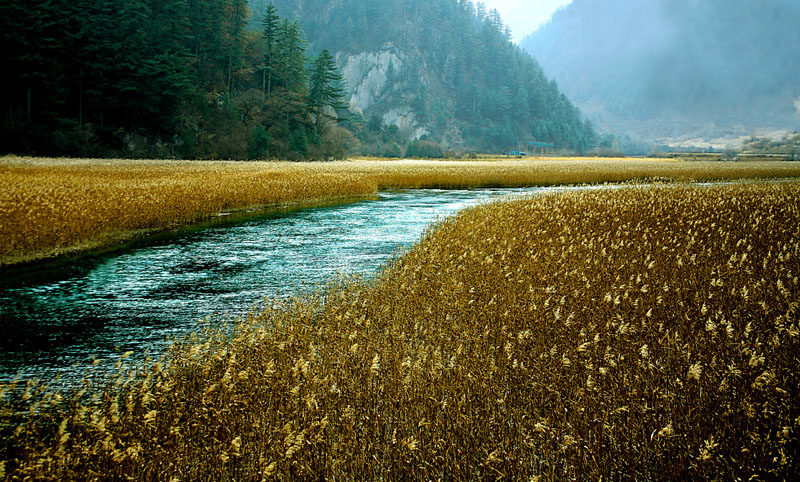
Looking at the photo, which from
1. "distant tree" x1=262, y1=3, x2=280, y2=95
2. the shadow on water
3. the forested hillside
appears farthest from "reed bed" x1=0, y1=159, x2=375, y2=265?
"distant tree" x1=262, y1=3, x2=280, y2=95

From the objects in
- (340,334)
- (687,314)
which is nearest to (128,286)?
(340,334)

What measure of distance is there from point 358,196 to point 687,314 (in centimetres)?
2794

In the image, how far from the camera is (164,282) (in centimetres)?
1262

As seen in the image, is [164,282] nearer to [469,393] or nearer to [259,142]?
[469,393]

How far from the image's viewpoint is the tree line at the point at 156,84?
191 feet

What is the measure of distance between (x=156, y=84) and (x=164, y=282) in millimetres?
61109

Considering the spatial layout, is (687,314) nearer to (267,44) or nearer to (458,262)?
(458,262)

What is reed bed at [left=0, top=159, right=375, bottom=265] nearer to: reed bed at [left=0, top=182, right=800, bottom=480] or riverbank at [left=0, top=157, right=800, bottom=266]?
riverbank at [left=0, top=157, right=800, bottom=266]

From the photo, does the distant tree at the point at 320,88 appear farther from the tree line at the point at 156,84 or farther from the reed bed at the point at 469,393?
the reed bed at the point at 469,393

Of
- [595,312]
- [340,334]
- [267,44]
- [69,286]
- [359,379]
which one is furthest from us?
[267,44]

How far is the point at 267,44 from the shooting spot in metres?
88.1

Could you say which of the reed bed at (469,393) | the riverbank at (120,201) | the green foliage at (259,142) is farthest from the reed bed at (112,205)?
the green foliage at (259,142)

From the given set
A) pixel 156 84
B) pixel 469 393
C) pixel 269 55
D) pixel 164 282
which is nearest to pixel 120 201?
pixel 164 282

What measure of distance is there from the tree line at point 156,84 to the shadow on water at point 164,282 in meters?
48.9
